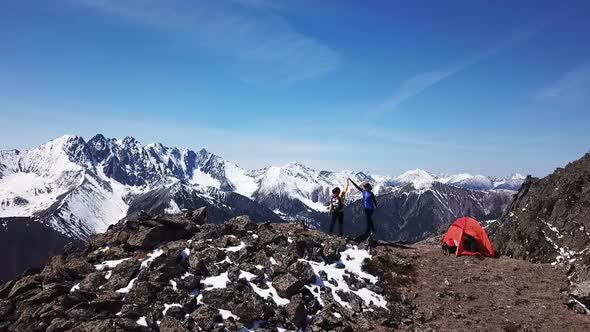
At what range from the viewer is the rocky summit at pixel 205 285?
20672mm

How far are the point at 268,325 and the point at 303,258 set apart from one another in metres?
6.84

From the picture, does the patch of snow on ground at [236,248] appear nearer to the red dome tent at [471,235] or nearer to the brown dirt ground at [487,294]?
the brown dirt ground at [487,294]

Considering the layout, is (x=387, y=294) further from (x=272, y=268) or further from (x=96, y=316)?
(x=96, y=316)

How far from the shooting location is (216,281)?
23.7 meters

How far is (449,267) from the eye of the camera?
28.4 metres

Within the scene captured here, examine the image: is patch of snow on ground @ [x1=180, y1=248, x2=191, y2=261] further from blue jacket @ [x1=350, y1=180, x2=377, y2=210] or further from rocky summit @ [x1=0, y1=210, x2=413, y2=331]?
blue jacket @ [x1=350, y1=180, x2=377, y2=210]

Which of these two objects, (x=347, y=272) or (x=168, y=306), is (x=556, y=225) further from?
(x=168, y=306)

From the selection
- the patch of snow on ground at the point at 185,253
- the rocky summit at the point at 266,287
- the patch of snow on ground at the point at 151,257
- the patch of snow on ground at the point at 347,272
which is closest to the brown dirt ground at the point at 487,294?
the rocky summit at the point at 266,287

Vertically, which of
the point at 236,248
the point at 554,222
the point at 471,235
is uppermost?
the point at 554,222

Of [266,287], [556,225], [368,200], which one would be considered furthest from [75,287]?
[556,225]

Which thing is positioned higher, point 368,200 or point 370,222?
point 368,200

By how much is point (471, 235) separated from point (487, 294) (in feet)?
25.9

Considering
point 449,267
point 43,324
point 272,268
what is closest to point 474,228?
point 449,267

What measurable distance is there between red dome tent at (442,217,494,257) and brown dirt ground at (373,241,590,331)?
4.33ft
